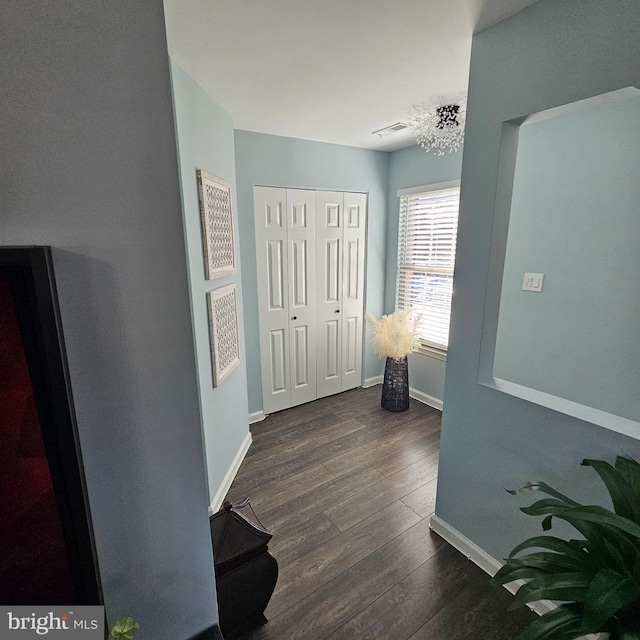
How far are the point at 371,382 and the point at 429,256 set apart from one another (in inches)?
62.5

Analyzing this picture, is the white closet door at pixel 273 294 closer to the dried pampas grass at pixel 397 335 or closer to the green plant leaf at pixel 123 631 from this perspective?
the dried pampas grass at pixel 397 335

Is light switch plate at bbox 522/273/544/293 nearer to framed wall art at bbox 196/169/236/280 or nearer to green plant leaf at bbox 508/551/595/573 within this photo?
green plant leaf at bbox 508/551/595/573

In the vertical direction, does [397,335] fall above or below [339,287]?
below

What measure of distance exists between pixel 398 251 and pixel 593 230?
1.74m

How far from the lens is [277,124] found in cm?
251

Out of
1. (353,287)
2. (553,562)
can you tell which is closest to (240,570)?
(553,562)

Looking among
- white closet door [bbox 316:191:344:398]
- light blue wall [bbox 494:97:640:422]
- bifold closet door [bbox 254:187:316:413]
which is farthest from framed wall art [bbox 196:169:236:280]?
light blue wall [bbox 494:97:640:422]

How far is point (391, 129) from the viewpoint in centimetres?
264

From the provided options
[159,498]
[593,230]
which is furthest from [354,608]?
[593,230]

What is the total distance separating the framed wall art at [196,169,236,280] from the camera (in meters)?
1.89

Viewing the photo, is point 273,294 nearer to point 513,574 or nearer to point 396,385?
point 396,385

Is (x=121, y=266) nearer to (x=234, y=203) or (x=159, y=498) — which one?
(x=159, y=498)

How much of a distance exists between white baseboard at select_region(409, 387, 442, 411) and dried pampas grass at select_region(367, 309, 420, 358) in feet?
2.00

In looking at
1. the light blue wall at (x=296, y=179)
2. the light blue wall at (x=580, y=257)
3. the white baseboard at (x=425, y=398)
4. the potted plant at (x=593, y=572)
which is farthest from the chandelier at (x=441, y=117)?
the white baseboard at (x=425, y=398)
